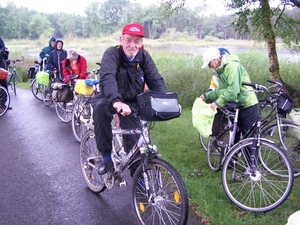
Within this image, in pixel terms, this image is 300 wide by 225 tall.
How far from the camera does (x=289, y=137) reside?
14.4ft

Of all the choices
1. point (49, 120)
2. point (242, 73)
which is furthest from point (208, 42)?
point (242, 73)

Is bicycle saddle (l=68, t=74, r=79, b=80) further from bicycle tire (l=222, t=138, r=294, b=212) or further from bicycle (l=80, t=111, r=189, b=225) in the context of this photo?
bicycle tire (l=222, t=138, r=294, b=212)

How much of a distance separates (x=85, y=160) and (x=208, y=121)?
1776 millimetres

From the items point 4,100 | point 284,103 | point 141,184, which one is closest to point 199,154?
point 284,103

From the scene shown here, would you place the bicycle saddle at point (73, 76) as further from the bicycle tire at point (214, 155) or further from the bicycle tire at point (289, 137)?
the bicycle tire at point (289, 137)

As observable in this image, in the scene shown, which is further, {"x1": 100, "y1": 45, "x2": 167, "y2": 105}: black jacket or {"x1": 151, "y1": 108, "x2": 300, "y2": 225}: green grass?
{"x1": 151, "y1": 108, "x2": 300, "y2": 225}: green grass

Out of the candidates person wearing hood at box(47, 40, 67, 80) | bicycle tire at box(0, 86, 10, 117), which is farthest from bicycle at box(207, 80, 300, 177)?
bicycle tire at box(0, 86, 10, 117)

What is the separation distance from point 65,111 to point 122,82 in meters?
4.84

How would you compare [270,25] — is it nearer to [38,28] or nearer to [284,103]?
[284,103]

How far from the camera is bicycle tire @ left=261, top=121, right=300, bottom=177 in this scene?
4285 mm

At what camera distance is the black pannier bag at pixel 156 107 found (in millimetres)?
2854

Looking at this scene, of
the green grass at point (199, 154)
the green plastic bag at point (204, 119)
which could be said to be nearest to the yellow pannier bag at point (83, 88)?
the green grass at point (199, 154)

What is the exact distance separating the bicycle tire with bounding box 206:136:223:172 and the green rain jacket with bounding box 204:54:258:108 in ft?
2.58

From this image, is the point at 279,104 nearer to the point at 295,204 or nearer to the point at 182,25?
the point at 295,204
